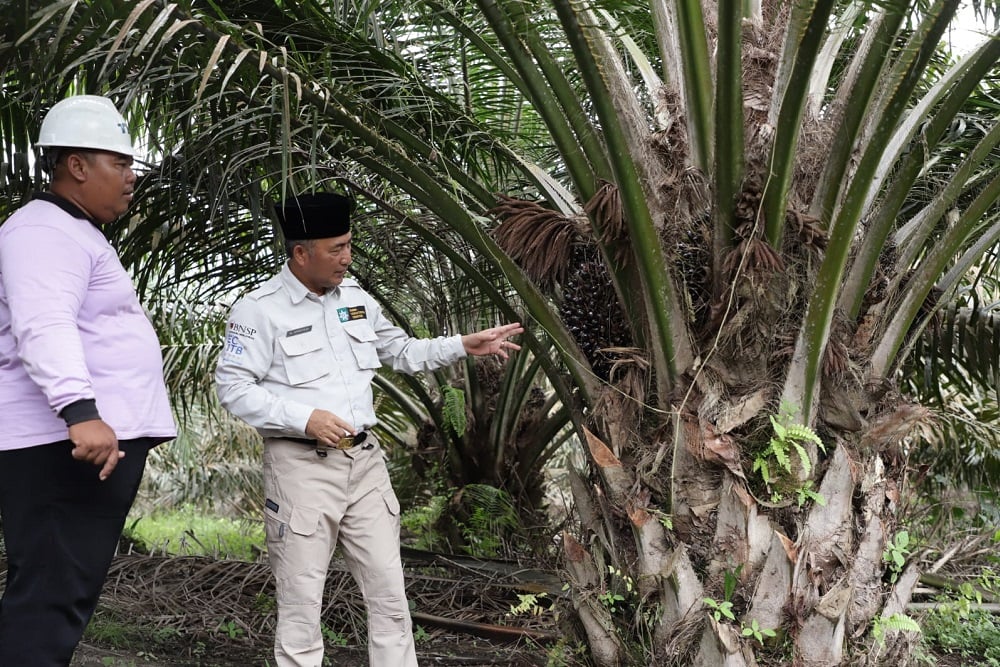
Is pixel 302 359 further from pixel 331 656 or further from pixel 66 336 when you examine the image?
pixel 331 656

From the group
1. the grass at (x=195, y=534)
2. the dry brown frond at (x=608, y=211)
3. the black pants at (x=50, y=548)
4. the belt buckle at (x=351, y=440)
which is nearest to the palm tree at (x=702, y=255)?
the dry brown frond at (x=608, y=211)

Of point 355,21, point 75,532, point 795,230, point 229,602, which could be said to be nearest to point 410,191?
point 355,21

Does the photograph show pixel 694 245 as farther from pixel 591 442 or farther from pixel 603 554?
pixel 603 554

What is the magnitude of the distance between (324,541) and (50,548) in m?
0.97

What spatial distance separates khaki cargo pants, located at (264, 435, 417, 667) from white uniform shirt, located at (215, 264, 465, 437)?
0.43 ft

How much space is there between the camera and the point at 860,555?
3396 mm

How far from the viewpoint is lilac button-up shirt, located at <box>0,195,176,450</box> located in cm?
250

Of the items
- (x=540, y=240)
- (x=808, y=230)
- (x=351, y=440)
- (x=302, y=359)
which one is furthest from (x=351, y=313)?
(x=808, y=230)

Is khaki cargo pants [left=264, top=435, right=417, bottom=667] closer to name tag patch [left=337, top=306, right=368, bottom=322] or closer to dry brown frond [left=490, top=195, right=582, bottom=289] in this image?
name tag patch [left=337, top=306, right=368, bottom=322]

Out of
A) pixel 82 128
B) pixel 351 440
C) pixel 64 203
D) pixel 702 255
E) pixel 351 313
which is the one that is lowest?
pixel 351 440

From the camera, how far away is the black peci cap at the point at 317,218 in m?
3.38

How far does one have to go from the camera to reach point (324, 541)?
3336 mm

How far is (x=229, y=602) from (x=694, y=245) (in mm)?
3128

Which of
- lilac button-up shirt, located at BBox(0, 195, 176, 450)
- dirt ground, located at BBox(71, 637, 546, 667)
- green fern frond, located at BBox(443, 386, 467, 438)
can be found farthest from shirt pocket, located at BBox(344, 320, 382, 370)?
green fern frond, located at BBox(443, 386, 467, 438)
